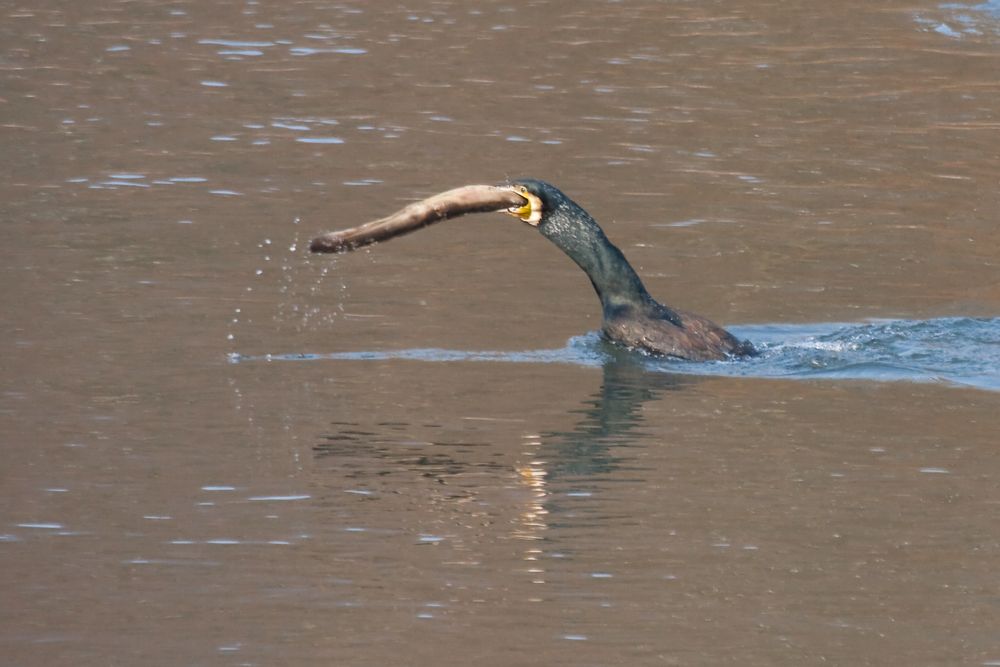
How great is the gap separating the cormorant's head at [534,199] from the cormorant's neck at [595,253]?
40 millimetres

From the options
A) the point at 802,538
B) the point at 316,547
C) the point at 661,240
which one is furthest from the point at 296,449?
the point at 661,240

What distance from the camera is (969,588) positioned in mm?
6031

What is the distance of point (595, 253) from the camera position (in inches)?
368

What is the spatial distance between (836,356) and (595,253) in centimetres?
140

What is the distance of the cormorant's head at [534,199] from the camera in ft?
28.9

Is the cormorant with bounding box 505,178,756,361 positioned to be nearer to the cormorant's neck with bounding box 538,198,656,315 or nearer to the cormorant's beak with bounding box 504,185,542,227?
the cormorant's neck with bounding box 538,198,656,315

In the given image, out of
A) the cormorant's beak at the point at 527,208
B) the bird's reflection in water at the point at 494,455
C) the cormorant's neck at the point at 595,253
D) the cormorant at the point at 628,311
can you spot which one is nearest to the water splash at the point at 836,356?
the cormorant at the point at 628,311

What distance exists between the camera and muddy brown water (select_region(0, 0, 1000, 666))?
18.9 ft

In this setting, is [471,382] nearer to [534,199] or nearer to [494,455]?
[534,199]

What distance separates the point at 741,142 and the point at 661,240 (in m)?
4.17

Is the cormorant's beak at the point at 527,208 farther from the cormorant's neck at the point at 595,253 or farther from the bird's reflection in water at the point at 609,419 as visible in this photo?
the bird's reflection in water at the point at 609,419

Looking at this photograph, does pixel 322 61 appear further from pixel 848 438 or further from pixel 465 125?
pixel 848 438

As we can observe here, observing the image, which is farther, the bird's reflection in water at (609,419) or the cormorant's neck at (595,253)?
the cormorant's neck at (595,253)

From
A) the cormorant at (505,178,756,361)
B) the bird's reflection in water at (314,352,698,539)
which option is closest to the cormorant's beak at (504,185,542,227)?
the cormorant at (505,178,756,361)
